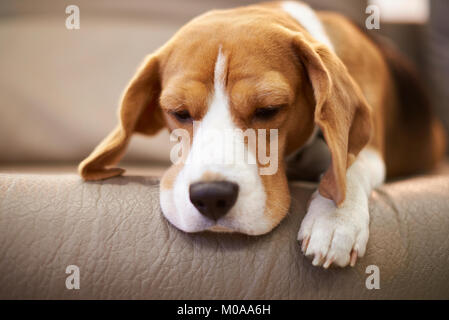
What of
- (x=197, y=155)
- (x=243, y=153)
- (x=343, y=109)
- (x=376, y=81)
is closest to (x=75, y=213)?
(x=197, y=155)

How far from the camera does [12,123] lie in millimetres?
2383

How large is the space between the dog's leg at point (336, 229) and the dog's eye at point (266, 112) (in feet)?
0.86

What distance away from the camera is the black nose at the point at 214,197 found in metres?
1.11

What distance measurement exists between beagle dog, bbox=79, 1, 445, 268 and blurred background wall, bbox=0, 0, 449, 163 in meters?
0.84

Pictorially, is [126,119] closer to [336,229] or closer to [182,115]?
[182,115]

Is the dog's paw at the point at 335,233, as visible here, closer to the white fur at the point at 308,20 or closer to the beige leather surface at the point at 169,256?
the beige leather surface at the point at 169,256

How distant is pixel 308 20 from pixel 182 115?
27.4 inches

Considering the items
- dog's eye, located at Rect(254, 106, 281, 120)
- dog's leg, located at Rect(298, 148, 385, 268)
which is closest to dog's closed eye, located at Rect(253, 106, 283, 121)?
dog's eye, located at Rect(254, 106, 281, 120)

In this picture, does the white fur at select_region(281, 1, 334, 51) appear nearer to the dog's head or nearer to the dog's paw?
the dog's head

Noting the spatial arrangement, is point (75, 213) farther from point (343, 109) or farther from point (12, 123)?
point (12, 123)

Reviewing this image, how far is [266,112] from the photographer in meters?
1.33

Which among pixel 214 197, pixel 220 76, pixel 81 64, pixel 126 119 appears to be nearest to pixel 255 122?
pixel 220 76

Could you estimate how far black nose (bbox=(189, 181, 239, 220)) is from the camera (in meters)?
1.11

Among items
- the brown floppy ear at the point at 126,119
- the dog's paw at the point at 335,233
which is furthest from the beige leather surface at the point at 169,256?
the brown floppy ear at the point at 126,119
